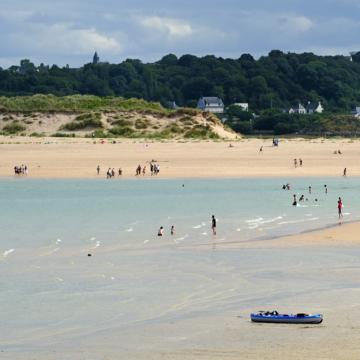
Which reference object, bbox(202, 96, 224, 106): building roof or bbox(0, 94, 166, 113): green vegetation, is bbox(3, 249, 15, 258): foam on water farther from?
bbox(202, 96, 224, 106): building roof

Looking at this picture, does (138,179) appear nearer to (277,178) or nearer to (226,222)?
(277,178)

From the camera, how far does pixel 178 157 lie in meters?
57.2

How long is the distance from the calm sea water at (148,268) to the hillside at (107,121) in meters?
33.4

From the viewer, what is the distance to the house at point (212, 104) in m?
125

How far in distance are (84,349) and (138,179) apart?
31.9 meters

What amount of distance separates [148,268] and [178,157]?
33.7m

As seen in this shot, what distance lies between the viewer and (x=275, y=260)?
24.6 m

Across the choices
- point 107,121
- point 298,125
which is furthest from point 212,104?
point 107,121

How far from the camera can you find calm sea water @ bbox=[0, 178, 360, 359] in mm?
17688

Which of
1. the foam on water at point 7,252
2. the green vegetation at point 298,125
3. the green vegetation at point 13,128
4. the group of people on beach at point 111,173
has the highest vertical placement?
the green vegetation at point 13,128

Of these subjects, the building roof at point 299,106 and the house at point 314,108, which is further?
the building roof at point 299,106

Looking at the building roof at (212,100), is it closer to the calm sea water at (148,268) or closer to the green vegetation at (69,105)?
the green vegetation at (69,105)

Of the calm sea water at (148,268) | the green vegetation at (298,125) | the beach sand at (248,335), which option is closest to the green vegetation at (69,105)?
the green vegetation at (298,125)

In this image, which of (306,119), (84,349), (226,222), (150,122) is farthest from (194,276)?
(306,119)
